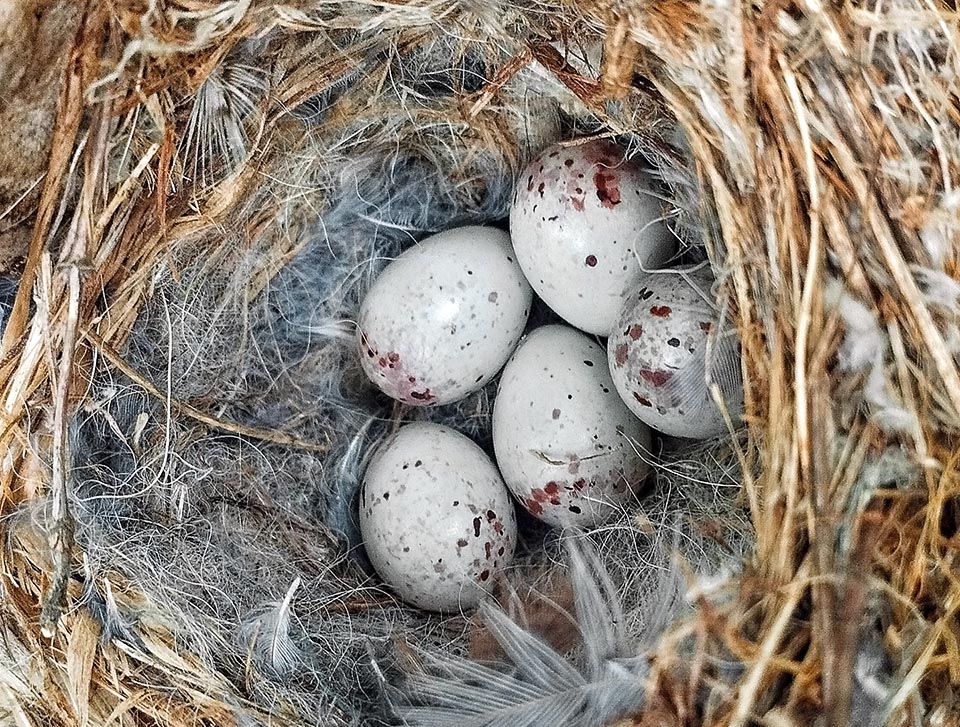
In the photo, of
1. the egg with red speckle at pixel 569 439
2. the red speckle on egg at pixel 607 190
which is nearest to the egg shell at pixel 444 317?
the egg with red speckle at pixel 569 439

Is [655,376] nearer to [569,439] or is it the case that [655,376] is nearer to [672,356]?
[672,356]

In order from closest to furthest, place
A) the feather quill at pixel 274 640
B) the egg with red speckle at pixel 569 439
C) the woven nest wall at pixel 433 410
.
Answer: the woven nest wall at pixel 433 410 < the feather quill at pixel 274 640 < the egg with red speckle at pixel 569 439

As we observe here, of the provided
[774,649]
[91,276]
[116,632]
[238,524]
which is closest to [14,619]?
[116,632]

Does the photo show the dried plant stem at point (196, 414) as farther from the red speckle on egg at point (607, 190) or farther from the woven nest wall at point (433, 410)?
the red speckle on egg at point (607, 190)

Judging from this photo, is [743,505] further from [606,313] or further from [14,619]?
[14,619]

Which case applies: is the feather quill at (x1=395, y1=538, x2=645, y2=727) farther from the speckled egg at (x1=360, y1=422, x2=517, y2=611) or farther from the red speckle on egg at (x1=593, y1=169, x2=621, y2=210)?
the red speckle on egg at (x1=593, y1=169, x2=621, y2=210)

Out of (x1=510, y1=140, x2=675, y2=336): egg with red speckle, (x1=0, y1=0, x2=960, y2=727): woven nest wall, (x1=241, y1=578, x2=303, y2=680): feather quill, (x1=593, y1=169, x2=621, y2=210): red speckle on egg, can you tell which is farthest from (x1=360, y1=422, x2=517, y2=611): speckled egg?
(x1=593, y1=169, x2=621, y2=210): red speckle on egg
